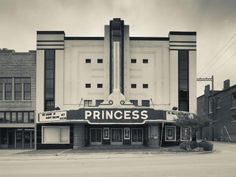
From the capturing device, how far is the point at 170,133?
49.6 m

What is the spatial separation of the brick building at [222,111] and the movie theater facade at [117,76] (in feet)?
38.0

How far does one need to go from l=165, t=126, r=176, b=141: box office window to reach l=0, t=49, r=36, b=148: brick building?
1759 centimetres

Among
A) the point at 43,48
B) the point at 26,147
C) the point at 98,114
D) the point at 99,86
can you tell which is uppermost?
the point at 43,48

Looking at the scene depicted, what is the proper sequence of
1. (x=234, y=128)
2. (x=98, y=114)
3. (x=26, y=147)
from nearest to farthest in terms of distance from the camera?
(x=98, y=114)
(x=26, y=147)
(x=234, y=128)

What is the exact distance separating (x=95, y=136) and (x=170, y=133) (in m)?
10.0

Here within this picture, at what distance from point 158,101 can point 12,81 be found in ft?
64.8

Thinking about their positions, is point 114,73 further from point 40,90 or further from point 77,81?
point 40,90

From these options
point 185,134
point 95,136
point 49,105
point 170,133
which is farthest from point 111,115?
point 185,134

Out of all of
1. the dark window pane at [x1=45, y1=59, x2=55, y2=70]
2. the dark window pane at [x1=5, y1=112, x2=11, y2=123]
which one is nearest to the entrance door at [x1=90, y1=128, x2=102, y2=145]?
the dark window pane at [x1=45, y1=59, x2=55, y2=70]

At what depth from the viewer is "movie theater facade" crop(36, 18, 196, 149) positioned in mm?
49719

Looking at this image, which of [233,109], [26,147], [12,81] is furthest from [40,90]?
[233,109]

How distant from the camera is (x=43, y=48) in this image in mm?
50156

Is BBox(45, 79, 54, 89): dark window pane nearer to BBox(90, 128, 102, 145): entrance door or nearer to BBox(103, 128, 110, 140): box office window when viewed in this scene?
BBox(90, 128, 102, 145): entrance door

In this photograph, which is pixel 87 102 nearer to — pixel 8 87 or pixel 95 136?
pixel 95 136
